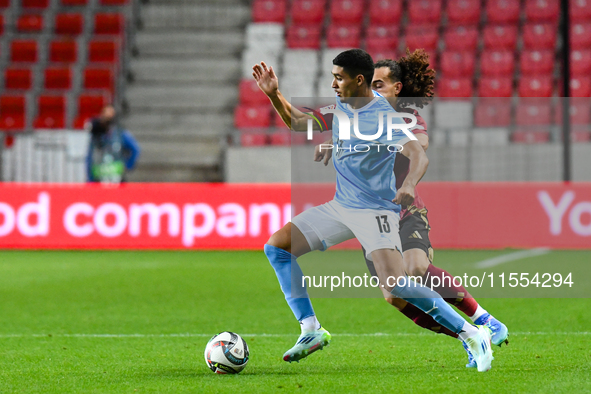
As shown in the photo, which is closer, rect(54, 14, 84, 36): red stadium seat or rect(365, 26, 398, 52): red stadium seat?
rect(365, 26, 398, 52): red stadium seat

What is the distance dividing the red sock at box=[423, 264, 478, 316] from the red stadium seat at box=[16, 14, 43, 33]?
16.4 meters

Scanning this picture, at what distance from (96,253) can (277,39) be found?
821 centimetres

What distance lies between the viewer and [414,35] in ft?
62.6

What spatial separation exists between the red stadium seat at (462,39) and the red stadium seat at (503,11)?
1.65 feet

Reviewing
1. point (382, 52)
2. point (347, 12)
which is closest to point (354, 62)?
point (382, 52)

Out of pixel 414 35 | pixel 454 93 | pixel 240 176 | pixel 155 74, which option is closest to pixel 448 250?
pixel 240 176

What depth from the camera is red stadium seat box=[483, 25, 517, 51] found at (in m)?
18.5

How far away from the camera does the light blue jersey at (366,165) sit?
486cm

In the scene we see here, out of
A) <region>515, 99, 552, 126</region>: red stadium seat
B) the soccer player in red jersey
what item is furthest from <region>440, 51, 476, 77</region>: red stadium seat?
the soccer player in red jersey

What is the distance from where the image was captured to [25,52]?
761 inches

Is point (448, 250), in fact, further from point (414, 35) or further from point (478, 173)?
point (414, 35)

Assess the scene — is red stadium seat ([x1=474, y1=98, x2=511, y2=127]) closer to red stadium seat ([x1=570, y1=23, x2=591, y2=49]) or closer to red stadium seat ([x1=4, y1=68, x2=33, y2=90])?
red stadium seat ([x1=570, y1=23, x2=591, y2=49])

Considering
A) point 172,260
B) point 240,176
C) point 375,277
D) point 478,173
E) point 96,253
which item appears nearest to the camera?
point 375,277

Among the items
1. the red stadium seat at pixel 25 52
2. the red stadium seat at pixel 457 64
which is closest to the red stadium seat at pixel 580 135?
the red stadium seat at pixel 457 64
